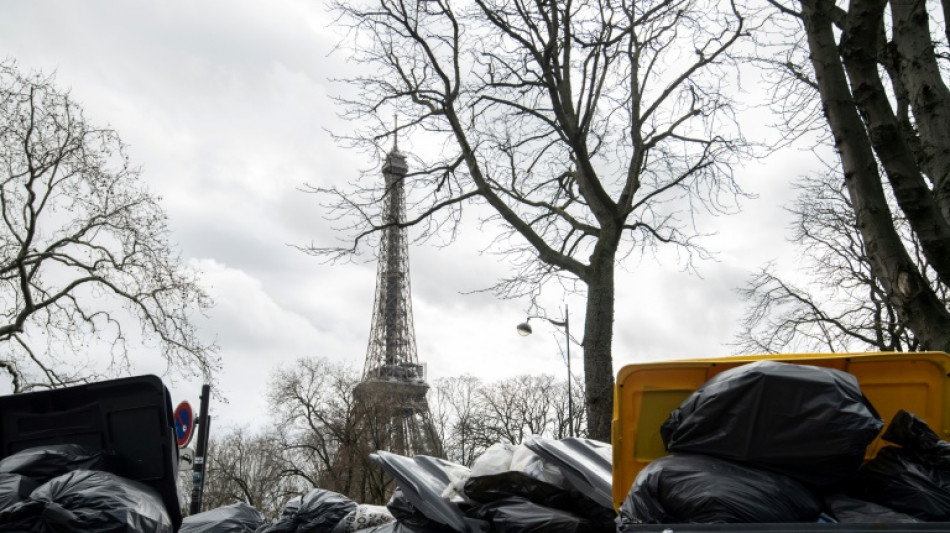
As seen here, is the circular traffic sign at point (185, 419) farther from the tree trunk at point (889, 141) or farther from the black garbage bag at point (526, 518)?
the tree trunk at point (889, 141)

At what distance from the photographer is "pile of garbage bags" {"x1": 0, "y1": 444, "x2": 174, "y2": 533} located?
3.74 m

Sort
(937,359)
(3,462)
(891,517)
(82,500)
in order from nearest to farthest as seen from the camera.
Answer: (891,517), (937,359), (82,500), (3,462)

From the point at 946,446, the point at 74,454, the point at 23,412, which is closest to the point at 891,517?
the point at 946,446

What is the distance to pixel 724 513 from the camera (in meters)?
2.76

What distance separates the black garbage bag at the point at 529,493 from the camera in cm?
447

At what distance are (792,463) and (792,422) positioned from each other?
157 millimetres

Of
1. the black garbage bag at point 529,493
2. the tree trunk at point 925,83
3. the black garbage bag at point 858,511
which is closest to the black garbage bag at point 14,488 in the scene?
the black garbage bag at point 529,493

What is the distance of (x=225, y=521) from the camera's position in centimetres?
582

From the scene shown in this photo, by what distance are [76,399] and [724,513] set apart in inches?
154

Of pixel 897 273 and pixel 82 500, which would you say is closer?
pixel 82 500

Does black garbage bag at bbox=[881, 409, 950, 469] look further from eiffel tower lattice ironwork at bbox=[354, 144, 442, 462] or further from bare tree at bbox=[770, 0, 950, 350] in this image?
eiffel tower lattice ironwork at bbox=[354, 144, 442, 462]

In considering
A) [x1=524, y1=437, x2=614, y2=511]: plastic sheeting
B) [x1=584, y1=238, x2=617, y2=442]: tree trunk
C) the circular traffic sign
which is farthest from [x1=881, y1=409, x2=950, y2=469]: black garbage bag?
the circular traffic sign

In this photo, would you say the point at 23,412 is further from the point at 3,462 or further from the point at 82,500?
the point at 82,500

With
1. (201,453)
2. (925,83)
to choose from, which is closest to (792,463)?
(925,83)
